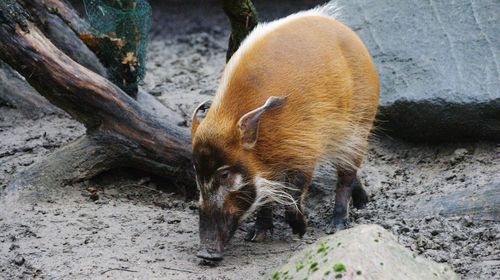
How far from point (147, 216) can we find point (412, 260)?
6.95ft

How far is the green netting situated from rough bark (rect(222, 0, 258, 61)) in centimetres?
71

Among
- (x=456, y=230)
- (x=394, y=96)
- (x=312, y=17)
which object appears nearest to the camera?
(x=456, y=230)

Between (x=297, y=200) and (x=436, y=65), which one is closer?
Result: (x=297, y=200)

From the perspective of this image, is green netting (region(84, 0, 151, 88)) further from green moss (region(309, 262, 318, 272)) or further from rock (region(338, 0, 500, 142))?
green moss (region(309, 262, 318, 272))

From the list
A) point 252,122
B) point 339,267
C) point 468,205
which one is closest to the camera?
point 339,267

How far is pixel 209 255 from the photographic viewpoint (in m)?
4.52

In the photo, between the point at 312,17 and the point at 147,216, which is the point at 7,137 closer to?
the point at 147,216

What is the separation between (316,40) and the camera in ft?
16.4

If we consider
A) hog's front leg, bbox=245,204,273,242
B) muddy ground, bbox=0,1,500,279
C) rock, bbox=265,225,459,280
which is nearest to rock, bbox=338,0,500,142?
muddy ground, bbox=0,1,500,279

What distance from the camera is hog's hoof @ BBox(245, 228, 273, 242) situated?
16.5 ft

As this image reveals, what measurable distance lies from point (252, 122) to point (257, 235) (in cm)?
90

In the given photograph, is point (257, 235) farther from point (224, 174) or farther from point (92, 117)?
point (92, 117)

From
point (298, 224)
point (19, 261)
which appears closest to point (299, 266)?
point (298, 224)

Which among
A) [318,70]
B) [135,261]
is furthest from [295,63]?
[135,261]
